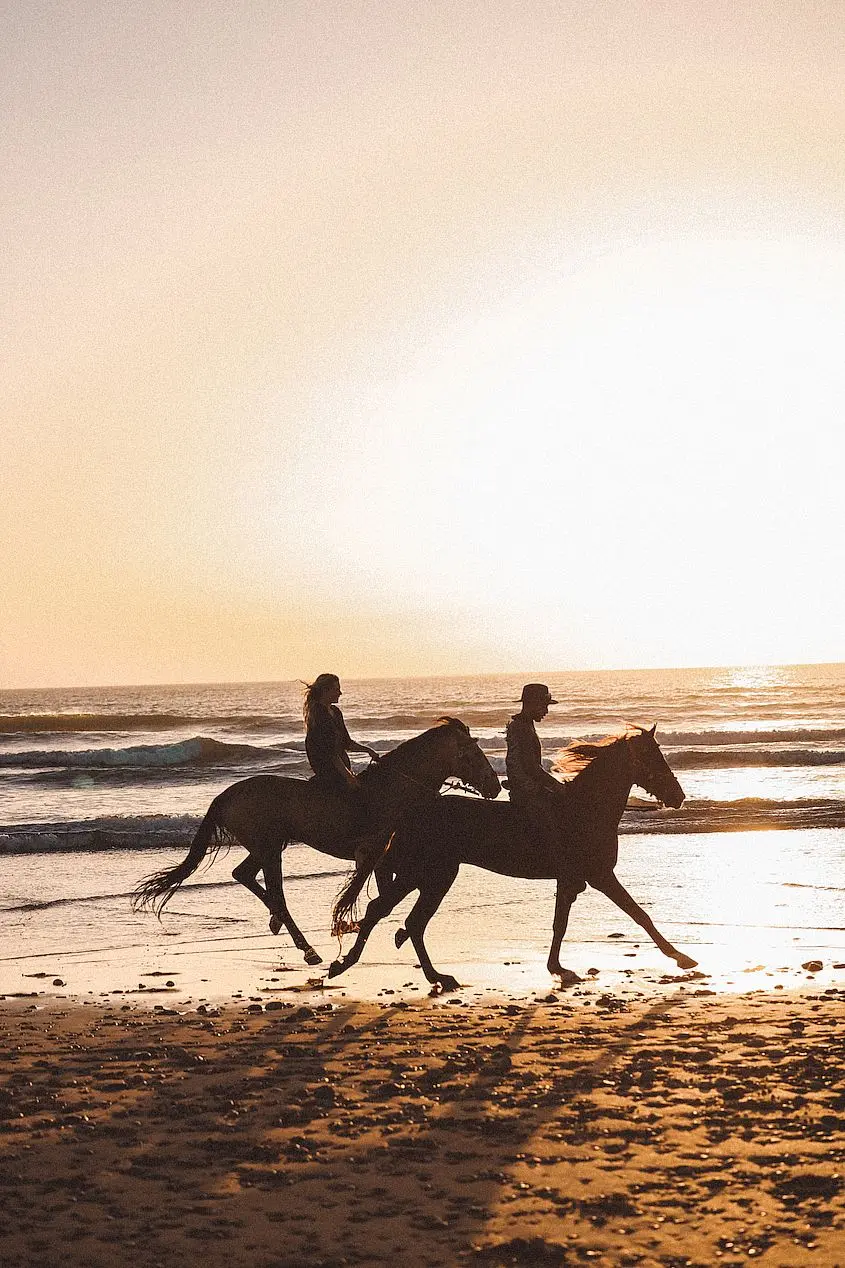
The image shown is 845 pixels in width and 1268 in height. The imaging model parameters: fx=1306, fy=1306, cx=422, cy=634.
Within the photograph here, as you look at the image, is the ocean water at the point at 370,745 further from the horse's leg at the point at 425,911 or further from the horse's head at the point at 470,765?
the horse's leg at the point at 425,911

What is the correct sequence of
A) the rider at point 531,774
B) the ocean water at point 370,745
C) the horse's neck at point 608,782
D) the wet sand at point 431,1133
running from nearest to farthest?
the wet sand at point 431,1133 → the rider at point 531,774 → the horse's neck at point 608,782 → the ocean water at point 370,745

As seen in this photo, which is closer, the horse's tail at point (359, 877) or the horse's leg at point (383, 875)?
the horse's tail at point (359, 877)

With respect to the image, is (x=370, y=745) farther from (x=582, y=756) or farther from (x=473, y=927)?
(x=582, y=756)

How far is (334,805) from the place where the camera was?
372 inches

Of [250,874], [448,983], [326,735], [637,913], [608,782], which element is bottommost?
[448,983]

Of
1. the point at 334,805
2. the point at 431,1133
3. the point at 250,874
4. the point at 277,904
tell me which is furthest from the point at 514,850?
the point at 431,1133

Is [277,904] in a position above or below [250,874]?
below

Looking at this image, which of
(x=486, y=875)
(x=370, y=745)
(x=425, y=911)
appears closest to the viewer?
(x=425, y=911)

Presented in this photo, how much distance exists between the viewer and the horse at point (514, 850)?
9352 millimetres

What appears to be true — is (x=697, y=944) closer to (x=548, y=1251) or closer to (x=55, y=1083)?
(x=55, y=1083)

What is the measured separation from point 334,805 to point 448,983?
4.91 ft

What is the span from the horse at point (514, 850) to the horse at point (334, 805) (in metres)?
0.16

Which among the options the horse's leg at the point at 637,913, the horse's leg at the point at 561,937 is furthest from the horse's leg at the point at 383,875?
the horse's leg at the point at 637,913

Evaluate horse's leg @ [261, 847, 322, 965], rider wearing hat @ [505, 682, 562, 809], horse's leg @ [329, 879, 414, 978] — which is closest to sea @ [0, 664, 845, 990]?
horse's leg @ [261, 847, 322, 965]
